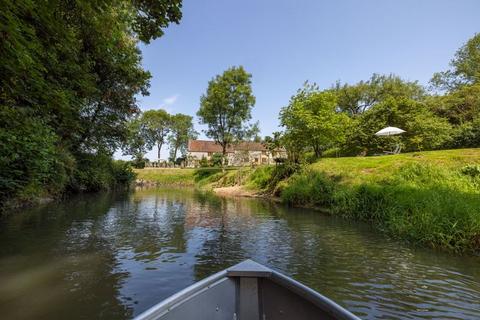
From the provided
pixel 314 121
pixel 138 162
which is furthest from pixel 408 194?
pixel 138 162

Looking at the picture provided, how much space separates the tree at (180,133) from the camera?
77.5 metres

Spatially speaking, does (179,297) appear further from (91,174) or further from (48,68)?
(91,174)

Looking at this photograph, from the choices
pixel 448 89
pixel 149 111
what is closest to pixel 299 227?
pixel 448 89

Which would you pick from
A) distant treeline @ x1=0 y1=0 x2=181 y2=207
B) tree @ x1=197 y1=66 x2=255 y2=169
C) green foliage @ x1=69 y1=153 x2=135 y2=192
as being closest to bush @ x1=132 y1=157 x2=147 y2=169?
tree @ x1=197 y1=66 x2=255 y2=169

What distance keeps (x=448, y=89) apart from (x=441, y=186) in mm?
40192

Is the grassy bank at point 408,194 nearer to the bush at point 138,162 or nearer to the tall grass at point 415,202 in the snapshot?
the tall grass at point 415,202

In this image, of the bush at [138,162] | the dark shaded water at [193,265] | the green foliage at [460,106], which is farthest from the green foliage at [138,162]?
the green foliage at [460,106]

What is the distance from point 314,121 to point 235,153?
132ft

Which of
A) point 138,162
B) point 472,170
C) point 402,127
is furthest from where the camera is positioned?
point 138,162

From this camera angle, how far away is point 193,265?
6570 millimetres

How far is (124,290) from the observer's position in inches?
201

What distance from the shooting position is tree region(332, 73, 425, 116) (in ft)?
142

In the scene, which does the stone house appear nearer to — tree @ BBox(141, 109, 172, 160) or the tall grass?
tree @ BBox(141, 109, 172, 160)

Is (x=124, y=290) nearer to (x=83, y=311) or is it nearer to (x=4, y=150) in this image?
(x=83, y=311)
